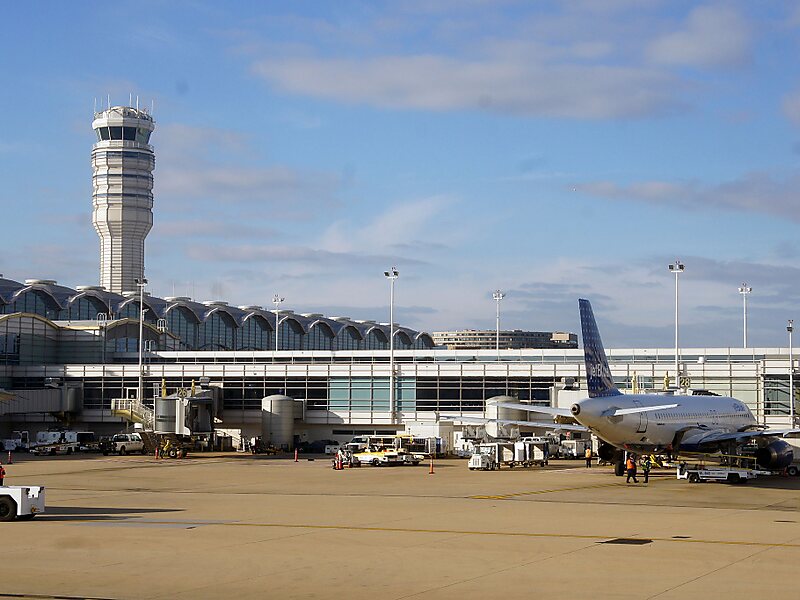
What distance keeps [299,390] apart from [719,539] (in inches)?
3056

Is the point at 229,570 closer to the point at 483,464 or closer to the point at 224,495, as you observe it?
the point at 224,495

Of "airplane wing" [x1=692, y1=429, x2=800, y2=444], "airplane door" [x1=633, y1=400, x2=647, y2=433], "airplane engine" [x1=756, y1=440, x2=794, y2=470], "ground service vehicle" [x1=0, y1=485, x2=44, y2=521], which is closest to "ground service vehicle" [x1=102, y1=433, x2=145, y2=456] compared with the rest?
"airplane door" [x1=633, y1=400, x2=647, y2=433]

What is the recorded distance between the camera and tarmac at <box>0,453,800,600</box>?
23922mm

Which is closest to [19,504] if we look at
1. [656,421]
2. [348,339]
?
[656,421]

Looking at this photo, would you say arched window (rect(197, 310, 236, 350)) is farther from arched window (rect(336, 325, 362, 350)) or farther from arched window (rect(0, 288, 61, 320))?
arched window (rect(336, 325, 362, 350))

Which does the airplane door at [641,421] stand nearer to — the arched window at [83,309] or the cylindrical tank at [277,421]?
the cylindrical tank at [277,421]

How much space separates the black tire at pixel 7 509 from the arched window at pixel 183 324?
118 meters

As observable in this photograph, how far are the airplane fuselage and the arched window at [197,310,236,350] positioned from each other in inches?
4013

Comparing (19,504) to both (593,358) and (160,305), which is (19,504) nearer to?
(593,358)

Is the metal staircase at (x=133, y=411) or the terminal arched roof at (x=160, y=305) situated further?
the terminal arched roof at (x=160, y=305)

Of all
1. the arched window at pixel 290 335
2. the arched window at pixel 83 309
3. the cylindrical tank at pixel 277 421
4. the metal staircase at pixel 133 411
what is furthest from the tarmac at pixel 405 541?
the arched window at pixel 290 335

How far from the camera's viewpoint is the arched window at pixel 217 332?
16200 cm

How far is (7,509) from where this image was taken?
36.6m

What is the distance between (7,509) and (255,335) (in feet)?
443
